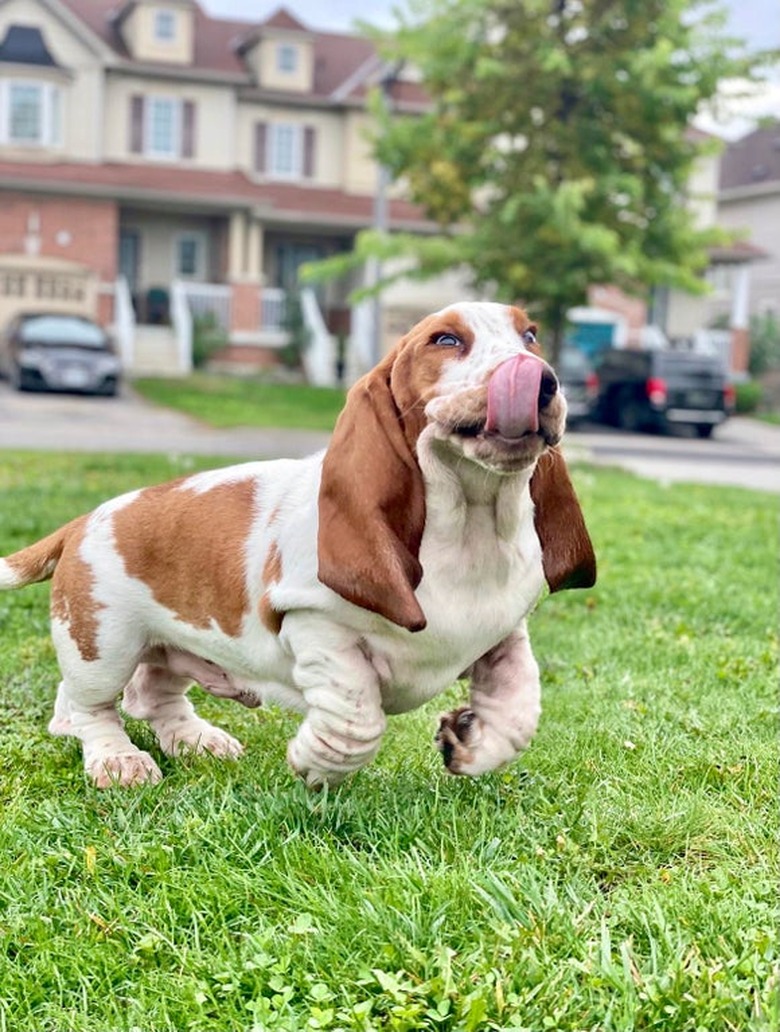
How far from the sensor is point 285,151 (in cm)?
3438

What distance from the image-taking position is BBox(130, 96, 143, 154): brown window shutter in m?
33.0

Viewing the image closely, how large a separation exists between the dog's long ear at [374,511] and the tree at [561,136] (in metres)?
16.3

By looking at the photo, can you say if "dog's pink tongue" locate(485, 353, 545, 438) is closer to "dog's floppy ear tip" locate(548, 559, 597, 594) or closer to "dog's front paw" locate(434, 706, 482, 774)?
"dog's floppy ear tip" locate(548, 559, 597, 594)

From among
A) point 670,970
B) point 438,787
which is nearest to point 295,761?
point 438,787

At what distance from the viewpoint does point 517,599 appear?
3143 millimetres

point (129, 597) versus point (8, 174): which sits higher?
point (8, 174)

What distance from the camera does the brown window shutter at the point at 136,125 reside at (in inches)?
1299

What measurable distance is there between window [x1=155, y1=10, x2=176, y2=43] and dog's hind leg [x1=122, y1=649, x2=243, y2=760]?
105 feet

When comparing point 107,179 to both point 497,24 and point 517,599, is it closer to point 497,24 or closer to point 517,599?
point 497,24

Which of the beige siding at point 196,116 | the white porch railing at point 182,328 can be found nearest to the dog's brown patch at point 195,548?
the white porch railing at point 182,328

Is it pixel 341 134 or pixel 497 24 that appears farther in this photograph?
pixel 341 134

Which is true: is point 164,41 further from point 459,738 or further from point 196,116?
point 459,738

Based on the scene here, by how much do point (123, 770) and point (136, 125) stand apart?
1256 inches

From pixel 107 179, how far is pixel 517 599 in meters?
30.1
